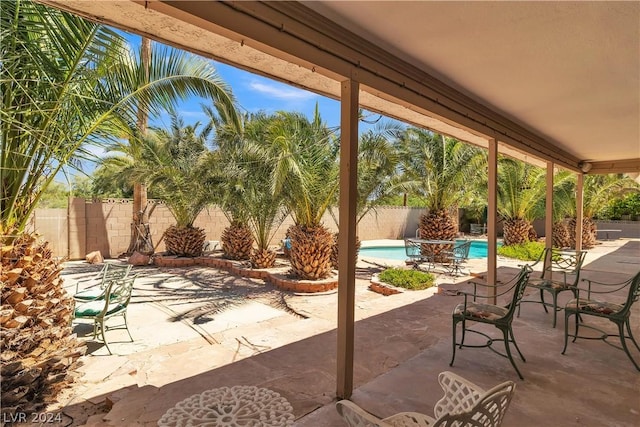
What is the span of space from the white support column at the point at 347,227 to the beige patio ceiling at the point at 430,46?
0.23 meters

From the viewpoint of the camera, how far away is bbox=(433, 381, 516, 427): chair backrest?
1.29 m

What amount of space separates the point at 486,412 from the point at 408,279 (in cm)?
604

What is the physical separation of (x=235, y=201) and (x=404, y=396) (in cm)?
788

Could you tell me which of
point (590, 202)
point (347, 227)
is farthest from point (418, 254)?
point (590, 202)

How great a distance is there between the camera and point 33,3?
235 centimetres

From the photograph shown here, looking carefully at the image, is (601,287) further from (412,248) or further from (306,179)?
(306,179)

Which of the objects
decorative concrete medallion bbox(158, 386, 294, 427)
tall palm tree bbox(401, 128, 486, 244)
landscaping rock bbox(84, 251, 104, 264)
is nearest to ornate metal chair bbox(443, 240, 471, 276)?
tall palm tree bbox(401, 128, 486, 244)

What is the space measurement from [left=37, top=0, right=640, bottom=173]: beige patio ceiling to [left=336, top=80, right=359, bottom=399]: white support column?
0.23 metres

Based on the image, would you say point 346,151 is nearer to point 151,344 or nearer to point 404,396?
point 404,396

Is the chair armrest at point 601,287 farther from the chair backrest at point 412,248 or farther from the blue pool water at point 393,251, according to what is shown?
the blue pool water at point 393,251

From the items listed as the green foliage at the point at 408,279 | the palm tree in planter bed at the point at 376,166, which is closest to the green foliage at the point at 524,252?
the palm tree in planter bed at the point at 376,166

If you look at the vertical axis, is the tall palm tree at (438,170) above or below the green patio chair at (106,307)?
above

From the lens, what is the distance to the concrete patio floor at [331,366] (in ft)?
8.11

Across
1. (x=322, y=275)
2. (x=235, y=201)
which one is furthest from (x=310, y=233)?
(x=235, y=201)
